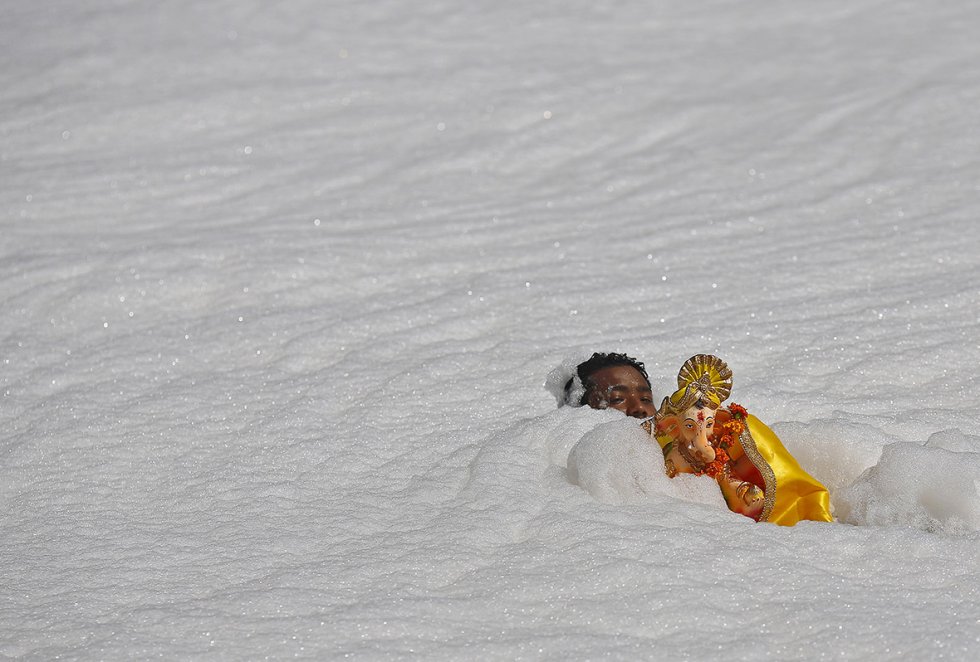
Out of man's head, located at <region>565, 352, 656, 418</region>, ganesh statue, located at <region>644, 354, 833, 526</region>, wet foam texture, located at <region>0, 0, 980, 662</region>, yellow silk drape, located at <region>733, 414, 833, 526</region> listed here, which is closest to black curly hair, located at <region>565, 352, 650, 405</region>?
man's head, located at <region>565, 352, 656, 418</region>

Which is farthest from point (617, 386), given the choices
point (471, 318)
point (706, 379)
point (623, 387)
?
point (471, 318)

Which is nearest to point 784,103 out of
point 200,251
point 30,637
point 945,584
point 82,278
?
point 200,251

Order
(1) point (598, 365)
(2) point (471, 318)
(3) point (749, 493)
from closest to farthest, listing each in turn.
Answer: (3) point (749, 493), (1) point (598, 365), (2) point (471, 318)

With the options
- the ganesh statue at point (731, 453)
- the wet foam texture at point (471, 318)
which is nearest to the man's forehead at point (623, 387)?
the wet foam texture at point (471, 318)

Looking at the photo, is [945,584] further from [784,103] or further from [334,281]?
[784,103]

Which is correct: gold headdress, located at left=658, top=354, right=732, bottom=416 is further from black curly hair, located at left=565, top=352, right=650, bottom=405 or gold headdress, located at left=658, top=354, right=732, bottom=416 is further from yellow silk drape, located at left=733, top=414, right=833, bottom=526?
black curly hair, located at left=565, top=352, right=650, bottom=405

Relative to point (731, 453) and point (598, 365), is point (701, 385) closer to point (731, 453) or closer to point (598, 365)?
point (731, 453)

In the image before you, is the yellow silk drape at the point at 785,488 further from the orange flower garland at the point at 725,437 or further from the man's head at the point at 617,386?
the man's head at the point at 617,386
